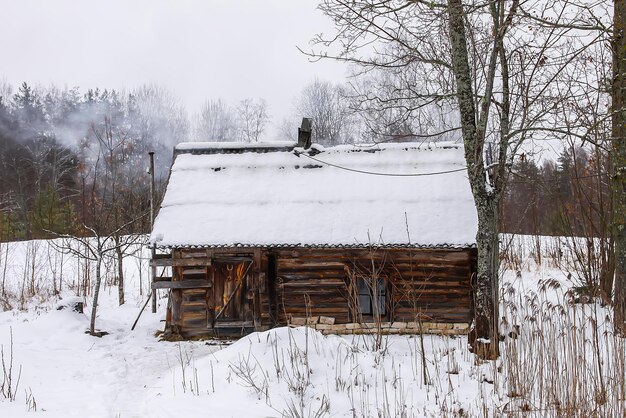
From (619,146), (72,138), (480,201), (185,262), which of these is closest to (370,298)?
(480,201)

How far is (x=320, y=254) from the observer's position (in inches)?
443

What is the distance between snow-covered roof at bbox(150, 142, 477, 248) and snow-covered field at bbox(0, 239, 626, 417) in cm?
239

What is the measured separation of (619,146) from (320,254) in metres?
6.07

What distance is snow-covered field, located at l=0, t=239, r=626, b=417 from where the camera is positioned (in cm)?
523

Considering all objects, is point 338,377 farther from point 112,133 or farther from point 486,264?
point 112,133

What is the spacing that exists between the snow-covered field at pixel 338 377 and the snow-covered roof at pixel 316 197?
94.0 inches

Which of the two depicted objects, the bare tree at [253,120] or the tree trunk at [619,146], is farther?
the bare tree at [253,120]

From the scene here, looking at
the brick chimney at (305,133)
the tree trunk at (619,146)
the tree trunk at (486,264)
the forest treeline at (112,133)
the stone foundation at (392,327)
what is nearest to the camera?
the tree trunk at (619,146)

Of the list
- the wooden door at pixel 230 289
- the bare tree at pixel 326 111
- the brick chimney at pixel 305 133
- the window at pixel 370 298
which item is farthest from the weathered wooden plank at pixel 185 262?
the bare tree at pixel 326 111

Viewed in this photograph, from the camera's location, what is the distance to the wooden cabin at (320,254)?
10930 millimetres

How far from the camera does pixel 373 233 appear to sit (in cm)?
1096

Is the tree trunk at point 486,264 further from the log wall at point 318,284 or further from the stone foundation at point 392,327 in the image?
the log wall at point 318,284

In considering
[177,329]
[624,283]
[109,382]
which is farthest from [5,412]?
[624,283]

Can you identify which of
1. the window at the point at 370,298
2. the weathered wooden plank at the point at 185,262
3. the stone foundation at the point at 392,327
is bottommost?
the stone foundation at the point at 392,327
